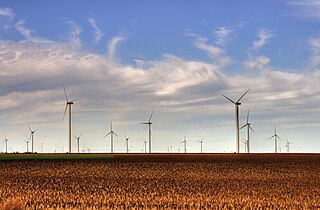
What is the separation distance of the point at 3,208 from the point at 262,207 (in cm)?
1266

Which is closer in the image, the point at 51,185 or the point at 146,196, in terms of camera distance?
the point at 146,196

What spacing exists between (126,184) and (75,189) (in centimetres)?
521

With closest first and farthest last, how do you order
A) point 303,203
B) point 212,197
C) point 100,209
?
1. point 100,209
2. point 303,203
3. point 212,197

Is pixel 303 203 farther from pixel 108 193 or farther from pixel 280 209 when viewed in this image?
Result: pixel 108 193

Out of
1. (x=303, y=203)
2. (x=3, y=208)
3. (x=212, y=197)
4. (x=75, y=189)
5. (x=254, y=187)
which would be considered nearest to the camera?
(x=3, y=208)

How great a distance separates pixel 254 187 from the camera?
36.3 metres

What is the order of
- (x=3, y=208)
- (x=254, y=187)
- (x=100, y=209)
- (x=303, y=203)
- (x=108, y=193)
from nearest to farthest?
(x=3, y=208) < (x=100, y=209) < (x=303, y=203) < (x=108, y=193) < (x=254, y=187)

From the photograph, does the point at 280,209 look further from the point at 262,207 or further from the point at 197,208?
the point at 197,208

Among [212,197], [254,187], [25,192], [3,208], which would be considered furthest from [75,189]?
[3,208]

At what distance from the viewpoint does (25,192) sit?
31.9 metres

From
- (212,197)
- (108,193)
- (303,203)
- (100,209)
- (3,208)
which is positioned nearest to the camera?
(3,208)

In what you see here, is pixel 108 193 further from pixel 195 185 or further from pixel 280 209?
pixel 280 209

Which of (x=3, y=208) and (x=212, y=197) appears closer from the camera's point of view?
(x=3, y=208)

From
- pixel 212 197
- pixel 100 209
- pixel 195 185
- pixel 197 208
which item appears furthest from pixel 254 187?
pixel 100 209
